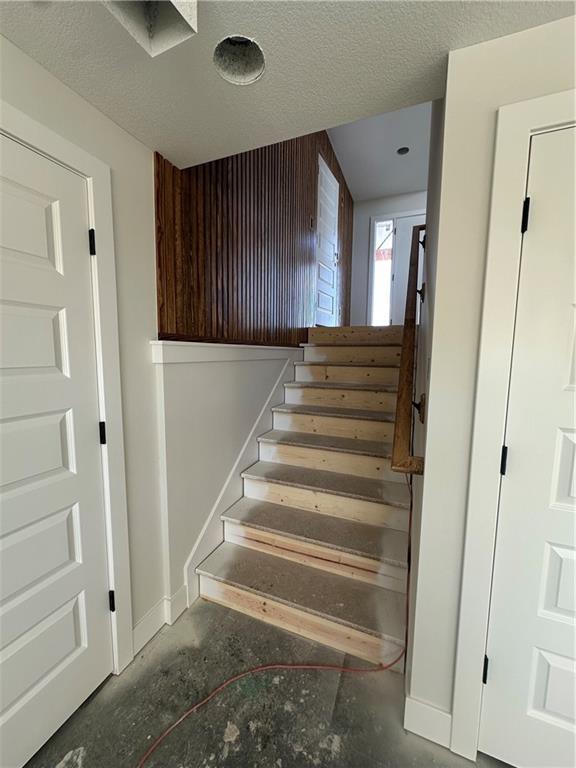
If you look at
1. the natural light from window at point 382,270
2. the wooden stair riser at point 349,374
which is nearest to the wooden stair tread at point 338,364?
the wooden stair riser at point 349,374

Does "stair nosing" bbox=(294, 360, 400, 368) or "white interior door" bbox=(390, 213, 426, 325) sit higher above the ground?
"white interior door" bbox=(390, 213, 426, 325)

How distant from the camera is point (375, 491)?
1972mm

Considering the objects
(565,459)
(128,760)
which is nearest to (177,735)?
(128,760)

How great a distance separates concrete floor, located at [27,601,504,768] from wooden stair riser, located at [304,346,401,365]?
206cm

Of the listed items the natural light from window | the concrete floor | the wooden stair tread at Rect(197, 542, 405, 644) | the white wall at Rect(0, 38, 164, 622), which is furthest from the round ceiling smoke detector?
the natural light from window

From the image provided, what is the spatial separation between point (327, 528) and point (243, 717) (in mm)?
870

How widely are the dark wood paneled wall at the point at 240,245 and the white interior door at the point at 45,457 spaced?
1.47 feet

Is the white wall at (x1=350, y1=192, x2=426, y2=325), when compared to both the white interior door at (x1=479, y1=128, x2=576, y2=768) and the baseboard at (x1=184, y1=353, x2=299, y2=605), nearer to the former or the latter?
the baseboard at (x1=184, y1=353, x2=299, y2=605)

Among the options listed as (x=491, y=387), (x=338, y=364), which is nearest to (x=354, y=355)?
(x=338, y=364)

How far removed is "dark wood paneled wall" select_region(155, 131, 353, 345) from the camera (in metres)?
1.63

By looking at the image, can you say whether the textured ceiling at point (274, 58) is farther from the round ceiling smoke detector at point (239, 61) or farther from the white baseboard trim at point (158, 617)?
the white baseboard trim at point (158, 617)

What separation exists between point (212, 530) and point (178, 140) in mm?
1991

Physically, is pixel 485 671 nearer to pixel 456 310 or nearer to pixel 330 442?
pixel 456 310

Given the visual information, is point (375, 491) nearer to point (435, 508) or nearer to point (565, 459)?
point (435, 508)
